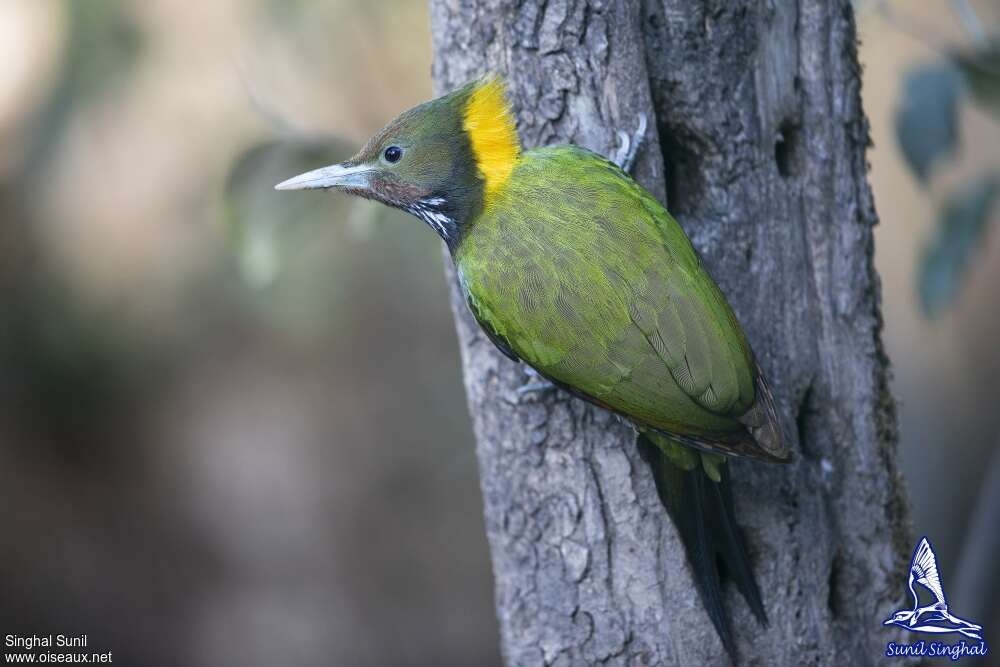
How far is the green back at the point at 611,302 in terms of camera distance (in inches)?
85.2

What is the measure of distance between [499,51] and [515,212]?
15.9 inches

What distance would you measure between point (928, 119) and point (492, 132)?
1.26 meters

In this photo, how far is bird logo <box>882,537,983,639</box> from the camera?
2.53 meters

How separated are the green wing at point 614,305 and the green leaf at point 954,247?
1.05 meters

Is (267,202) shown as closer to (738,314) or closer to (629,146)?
(629,146)

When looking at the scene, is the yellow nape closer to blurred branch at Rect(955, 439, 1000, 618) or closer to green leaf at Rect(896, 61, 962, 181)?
green leaf at Rect(896, 61, 962, 181)

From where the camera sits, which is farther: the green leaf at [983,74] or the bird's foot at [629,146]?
the green leaf at [983,74]

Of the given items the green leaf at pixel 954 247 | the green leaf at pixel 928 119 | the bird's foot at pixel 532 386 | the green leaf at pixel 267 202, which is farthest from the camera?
the green leaf at pixel 954 247

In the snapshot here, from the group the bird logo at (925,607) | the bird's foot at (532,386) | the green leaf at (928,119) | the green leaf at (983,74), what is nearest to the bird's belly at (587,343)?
the bird's foot at (532,386)

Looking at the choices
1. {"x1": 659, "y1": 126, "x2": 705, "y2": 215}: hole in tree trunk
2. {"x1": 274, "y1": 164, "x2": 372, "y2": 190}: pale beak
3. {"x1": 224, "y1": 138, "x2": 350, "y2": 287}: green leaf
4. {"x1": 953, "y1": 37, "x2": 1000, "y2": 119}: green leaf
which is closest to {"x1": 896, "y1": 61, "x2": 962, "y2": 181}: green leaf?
{"x1": 953, "y1": 37, "x2": 1000, "y2": 119}: green leaf

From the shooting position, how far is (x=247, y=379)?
575cm

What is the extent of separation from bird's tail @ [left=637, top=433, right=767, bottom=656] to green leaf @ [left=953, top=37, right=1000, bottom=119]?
4.37 ft

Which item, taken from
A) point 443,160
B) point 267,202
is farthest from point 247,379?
point 443,160

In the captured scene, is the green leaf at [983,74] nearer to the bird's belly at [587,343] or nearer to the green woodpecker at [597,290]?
the green woodpecker at [597,290]
